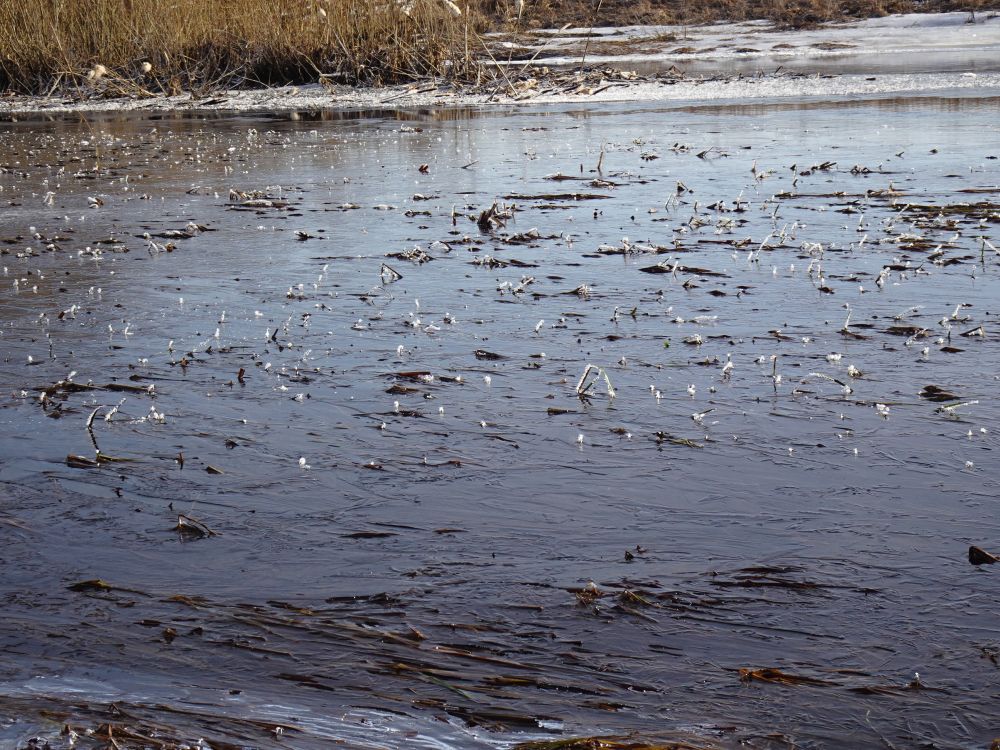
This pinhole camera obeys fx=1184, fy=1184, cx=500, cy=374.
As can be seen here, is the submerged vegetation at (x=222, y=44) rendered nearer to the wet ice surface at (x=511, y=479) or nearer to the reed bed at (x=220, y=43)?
the reed bed at (x=220, y=43)

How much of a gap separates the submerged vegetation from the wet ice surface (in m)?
12.3

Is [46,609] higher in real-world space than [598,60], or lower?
lower

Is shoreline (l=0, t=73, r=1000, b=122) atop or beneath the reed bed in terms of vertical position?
beneath

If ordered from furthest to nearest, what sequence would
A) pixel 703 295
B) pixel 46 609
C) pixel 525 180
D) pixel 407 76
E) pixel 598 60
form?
pixel 598 60, pixel 407 76, pixel 525 180, pixel 703 295, pixel 46 609

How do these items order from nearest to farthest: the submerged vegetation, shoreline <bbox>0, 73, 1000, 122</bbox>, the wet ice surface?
the wet ice surface → shoreline <bbox>0, 73, 1000, 122</bbox> → the submerged vegetation

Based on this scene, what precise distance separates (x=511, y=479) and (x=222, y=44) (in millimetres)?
19230

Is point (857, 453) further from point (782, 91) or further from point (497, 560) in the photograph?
point (782, 91)

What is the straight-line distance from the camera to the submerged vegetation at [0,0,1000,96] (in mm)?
20328

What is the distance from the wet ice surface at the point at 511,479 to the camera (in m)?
2.82

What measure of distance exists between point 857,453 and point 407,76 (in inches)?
703

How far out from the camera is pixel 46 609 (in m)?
3.26

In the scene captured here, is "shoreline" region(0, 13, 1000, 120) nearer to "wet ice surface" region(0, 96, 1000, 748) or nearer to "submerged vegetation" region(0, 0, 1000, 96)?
"submerged vegetation" region(0, 0, 1000, 96)

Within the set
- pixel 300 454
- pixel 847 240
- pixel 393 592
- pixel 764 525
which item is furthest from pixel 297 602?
pixel 847 240

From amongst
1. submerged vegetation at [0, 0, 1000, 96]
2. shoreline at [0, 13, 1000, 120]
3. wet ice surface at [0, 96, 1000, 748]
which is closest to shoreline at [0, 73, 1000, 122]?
shoreline at [0, 13, 1000, 120]
